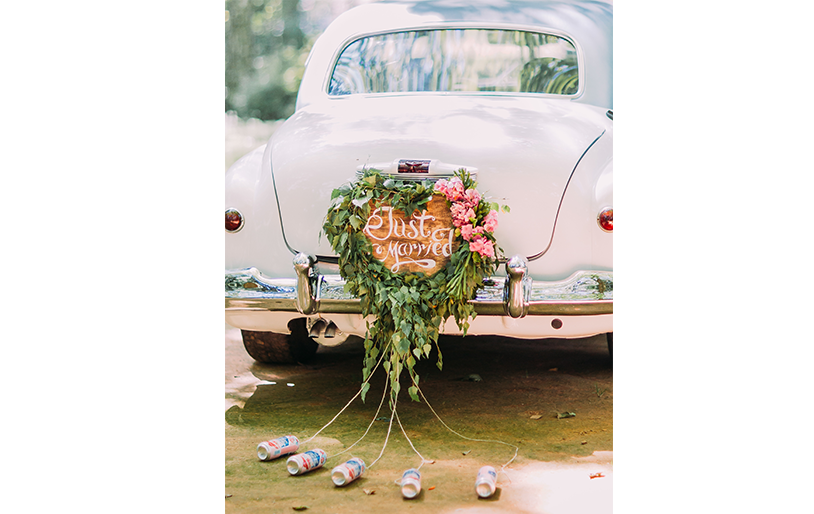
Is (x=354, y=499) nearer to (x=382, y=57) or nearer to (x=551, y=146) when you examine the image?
(x=551, y=146)

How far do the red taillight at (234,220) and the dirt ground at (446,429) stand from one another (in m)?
1.13

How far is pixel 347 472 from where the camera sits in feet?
8.70

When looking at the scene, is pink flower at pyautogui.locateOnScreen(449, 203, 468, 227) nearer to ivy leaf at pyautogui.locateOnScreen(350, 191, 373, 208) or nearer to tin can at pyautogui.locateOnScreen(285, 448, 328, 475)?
ivy leaf at pyautogui.locateOnScreen(350, 191, 373, 208)

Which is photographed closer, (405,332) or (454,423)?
(405,332)

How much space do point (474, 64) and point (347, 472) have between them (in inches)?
102

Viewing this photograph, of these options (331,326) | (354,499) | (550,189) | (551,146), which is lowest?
(354,499)

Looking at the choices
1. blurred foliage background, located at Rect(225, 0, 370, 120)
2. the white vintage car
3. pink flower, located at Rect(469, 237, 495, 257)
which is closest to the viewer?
pink flower, located at Rect(469, 237, 495, 257)

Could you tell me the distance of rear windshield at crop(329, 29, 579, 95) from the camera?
379 cm

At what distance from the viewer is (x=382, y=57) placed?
12.9ft

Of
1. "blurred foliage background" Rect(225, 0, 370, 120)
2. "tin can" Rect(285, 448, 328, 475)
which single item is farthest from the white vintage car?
"blurred foliage background" Rect(225, 0, 370, 120)

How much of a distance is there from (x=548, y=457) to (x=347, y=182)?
5.64 ft

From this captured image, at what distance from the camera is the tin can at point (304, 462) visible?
2.77m

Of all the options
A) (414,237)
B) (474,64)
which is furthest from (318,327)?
(474,64)
